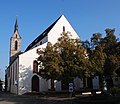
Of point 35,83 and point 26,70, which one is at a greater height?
point 26,70

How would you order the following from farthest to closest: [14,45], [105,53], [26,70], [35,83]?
[14,45] → [35,83] → [26,70] → [105,53]

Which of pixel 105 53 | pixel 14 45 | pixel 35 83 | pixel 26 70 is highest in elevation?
pixel 14 45

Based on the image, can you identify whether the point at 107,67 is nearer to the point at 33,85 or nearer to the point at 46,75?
the point at 46,75

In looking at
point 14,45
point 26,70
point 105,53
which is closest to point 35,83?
point 26,70

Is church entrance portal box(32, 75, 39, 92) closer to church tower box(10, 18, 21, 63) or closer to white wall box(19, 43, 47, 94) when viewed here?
white wall box(19, 43, 47, 94)

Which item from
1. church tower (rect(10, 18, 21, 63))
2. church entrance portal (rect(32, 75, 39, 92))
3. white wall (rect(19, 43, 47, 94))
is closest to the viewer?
white wall (rect(19, 43, 47, 94))

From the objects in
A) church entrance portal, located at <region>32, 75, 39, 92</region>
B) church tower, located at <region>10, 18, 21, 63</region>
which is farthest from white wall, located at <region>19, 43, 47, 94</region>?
church tower, located at <region>10, 18, 21, 63</region>

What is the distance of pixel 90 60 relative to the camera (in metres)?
32.7

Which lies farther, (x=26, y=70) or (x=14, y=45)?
(x=14, y=45)

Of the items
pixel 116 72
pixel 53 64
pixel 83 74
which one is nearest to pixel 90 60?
pixel 83 74

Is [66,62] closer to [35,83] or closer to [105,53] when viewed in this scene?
[105,53]

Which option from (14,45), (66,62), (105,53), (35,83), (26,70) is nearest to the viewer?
(66,62)

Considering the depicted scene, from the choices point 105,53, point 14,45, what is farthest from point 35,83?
point 14,45

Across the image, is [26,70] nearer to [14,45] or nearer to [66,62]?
[66,62]
